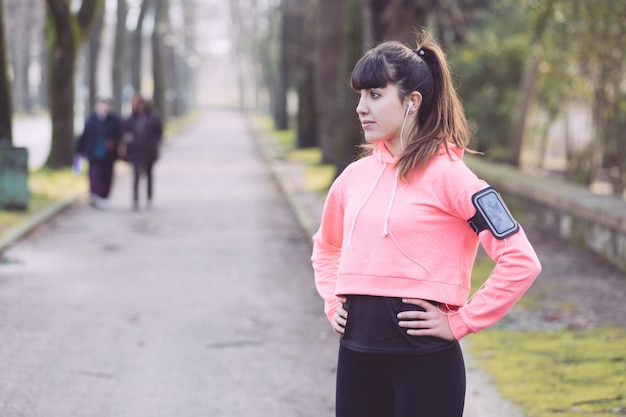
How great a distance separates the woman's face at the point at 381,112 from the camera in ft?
10.3

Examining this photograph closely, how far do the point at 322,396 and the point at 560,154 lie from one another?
3061 cm

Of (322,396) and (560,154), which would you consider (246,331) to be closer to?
(322,396)

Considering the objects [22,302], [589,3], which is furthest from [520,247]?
[589,3]

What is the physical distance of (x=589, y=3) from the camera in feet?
49.6

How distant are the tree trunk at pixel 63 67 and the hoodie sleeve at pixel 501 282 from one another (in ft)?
62.9

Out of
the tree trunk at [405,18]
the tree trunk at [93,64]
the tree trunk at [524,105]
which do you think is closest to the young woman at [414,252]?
the tree trunk at [405,18]

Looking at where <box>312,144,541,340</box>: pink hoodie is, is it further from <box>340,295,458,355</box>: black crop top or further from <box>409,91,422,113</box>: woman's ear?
<box>409,91,422,113</box>: woman's ear

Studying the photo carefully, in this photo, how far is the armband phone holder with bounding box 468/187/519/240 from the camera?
118 inches

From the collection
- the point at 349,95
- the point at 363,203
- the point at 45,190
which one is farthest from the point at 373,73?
the point at 45,190

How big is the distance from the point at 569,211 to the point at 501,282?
901 cm

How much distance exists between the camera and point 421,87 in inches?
124

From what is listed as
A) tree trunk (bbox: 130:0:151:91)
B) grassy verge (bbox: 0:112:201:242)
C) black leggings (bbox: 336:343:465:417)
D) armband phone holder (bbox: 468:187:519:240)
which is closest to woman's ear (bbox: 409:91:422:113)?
armband phone holder (bbox: 468:187:519:240)

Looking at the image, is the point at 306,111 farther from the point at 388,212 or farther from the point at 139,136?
the point at 388,212

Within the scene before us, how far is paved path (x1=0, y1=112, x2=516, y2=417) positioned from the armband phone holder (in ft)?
9.51
